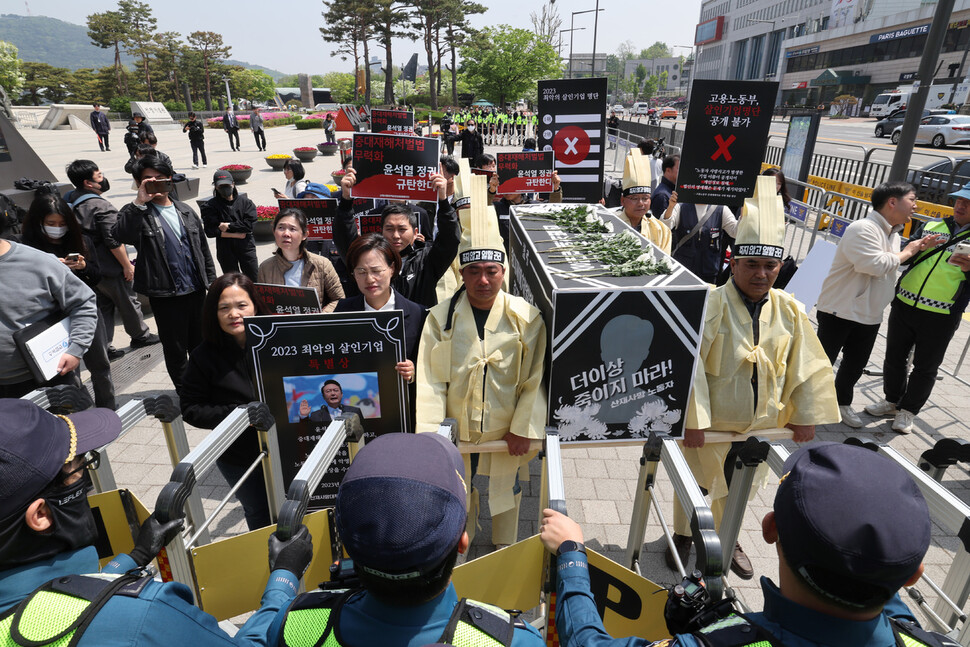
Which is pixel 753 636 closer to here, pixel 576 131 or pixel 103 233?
pixel 576 131

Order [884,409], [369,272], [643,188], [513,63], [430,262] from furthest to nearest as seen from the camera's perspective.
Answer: [513,63]
[884,409]
[643,188]
[430,262]
[369,272]

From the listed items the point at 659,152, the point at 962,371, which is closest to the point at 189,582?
the point at 962,371

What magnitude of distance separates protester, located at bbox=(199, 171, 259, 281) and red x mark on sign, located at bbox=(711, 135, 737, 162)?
481 cm

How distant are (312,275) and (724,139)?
143 inches

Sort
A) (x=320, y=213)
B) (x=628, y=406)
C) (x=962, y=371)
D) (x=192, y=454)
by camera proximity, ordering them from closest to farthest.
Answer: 1. (x=192, y=454)
2. (x=628, y=406)
3. (x=320, y=213)
4. (x=962, y=371)

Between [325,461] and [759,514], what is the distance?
137 inches

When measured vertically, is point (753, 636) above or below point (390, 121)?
below

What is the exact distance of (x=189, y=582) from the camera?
185cm

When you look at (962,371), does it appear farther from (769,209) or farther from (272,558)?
(272,558)

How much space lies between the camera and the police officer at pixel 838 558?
1107mm

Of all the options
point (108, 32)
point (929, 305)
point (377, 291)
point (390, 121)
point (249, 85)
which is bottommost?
point (929, 305)

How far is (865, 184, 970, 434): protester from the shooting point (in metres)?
4.32

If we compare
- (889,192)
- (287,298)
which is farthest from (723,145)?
(287,298)

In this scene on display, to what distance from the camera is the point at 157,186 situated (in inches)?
181
